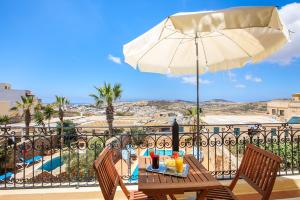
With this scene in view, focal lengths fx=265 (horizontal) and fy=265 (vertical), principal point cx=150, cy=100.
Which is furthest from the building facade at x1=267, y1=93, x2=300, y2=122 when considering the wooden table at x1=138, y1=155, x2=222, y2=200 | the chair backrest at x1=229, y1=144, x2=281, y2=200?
the wooden table at x1=138, y1=155, x2=222, y2=200

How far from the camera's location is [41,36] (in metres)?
112

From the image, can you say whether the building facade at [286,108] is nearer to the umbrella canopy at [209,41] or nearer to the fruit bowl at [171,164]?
the umbrella canopy at [209,41]

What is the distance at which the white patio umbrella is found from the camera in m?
2.24

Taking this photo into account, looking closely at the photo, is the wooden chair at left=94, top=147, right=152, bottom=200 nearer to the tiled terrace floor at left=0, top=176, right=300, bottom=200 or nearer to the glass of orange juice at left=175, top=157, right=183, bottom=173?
the glass of orange juice at left=175, top=157, right=183, bottom=173

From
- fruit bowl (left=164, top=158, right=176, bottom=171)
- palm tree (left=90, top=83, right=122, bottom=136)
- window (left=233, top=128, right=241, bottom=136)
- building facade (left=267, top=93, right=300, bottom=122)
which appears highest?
palm tree (left=90, top=83, right=122, bottom=136)

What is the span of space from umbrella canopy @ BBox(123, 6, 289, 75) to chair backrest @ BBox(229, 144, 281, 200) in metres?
1.12

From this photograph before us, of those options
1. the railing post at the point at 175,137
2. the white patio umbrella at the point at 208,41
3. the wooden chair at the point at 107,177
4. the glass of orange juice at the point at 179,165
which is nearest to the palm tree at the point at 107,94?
the white patio umbrella at the point at 208,41

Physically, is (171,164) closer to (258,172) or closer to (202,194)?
(202,194)

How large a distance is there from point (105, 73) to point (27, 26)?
2757 inches

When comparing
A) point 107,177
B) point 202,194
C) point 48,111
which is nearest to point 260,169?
point 202,194

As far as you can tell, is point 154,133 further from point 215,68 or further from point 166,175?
point 166,175

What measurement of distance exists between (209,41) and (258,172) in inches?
74.8

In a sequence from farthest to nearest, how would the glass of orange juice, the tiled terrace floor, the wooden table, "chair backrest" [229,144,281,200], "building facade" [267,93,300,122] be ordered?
"building facade" [267,93,300,122], the tiled terrace floor, the glass of orange juice, "chair backrest" [229,144,281,200], the wooden table

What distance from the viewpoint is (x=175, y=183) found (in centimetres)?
222
